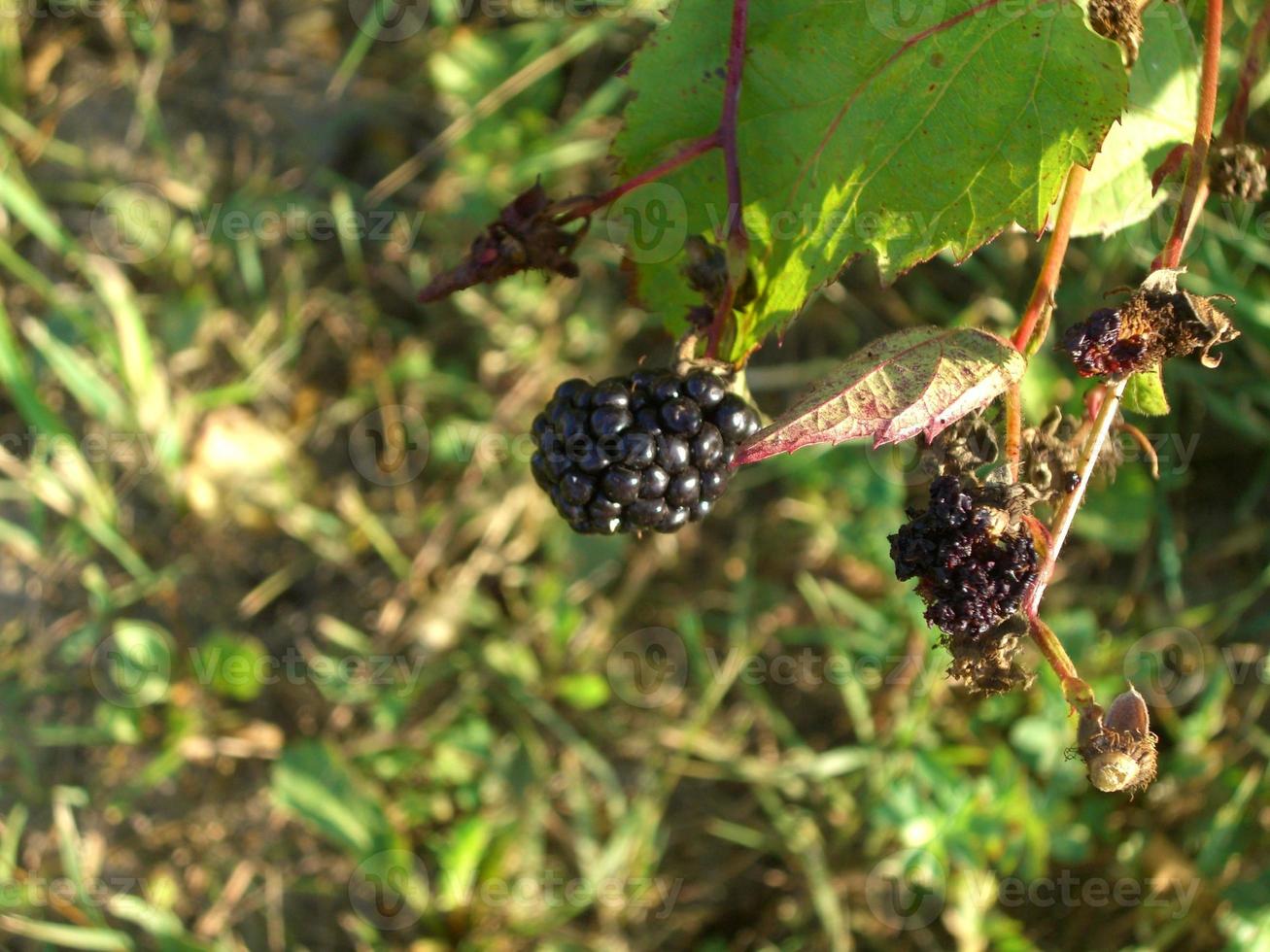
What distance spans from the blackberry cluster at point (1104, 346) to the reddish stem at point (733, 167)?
1.46 feet

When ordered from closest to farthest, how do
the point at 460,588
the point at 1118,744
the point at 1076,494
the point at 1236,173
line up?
the point at 1118,744
the point at 1076,494
the point at 1236,173
the point at 460,588

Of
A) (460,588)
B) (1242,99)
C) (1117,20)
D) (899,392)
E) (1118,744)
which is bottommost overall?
(460,588)

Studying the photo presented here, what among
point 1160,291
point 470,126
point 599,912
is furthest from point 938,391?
point 470,126

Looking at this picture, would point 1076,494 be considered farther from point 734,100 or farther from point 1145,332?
point 734,100

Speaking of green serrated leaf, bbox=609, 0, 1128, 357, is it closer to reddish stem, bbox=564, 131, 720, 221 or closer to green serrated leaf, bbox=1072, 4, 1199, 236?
reddish stem, bbox=564, 131, 720, 221

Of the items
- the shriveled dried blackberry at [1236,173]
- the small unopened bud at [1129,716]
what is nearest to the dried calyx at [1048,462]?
the small unopened bud at [1129,716]

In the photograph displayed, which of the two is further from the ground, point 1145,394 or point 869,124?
point 869,124

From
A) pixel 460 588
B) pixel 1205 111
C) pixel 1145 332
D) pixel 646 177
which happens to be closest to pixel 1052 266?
pixel 1145 332

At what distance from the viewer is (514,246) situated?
59.4 inches

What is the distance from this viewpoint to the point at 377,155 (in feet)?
10.7

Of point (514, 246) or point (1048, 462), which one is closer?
point (1048, 462)

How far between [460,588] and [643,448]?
5.48 feet

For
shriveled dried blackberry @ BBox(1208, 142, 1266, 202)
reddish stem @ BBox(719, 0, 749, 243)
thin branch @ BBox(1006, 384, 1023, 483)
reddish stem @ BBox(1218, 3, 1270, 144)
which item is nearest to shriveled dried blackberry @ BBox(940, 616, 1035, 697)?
thin branch @ BBox(1006, 384, 1023, 483)

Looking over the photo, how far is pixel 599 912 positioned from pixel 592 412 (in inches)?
67.9
